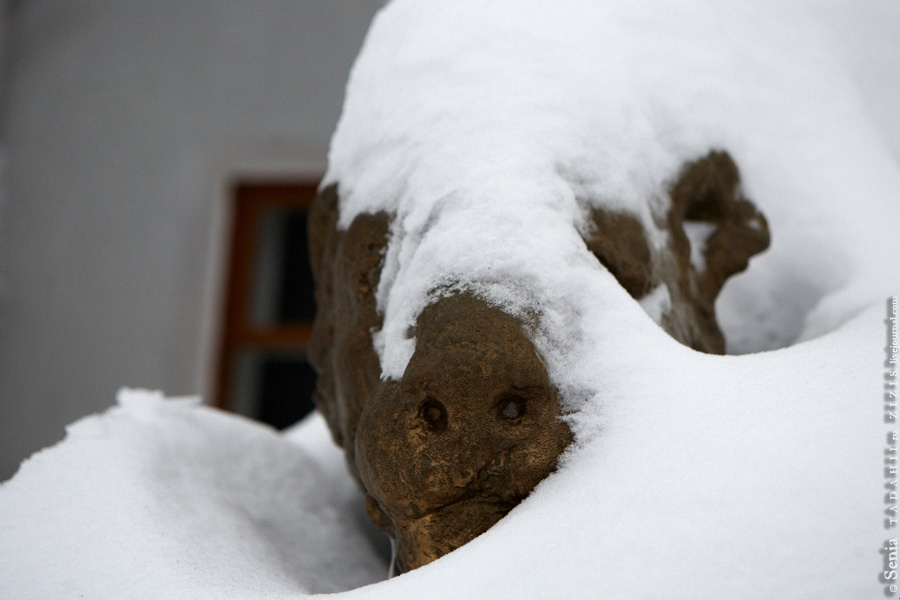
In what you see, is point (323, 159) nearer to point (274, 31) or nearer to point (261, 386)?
point (274, 31)

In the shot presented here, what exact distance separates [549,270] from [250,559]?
1.15 feet

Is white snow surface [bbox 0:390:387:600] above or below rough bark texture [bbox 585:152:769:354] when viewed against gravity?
below

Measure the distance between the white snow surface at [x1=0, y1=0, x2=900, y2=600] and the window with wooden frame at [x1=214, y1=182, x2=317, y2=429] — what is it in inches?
44.1

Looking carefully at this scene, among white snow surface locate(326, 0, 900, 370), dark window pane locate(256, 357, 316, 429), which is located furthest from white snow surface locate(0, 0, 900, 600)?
dark window pane locate(256, 357, 316, 429)

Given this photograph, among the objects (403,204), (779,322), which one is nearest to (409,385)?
(403,204)

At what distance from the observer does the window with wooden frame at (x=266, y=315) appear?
82.9 inches

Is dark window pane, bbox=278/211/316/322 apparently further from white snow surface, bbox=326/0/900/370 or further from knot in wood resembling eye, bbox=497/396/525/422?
knot in wood resembling eye, bbox=497/396/525/422

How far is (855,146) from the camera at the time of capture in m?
0.88

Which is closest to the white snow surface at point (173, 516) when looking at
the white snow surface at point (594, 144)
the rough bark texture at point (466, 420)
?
the rough bark texture at point (466, 420)

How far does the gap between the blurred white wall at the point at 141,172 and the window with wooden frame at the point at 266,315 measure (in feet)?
0.16

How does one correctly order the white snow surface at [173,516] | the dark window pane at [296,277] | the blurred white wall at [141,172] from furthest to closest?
1. the dark window pane at [296,277]
2. the blurred white wall at [141,172]
3. the white snow surface at [173,516]

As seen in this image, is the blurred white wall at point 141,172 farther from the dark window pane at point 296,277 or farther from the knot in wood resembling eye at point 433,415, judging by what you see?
the knot in wood resembling eye at point 433,415

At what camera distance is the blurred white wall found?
206 centimetres

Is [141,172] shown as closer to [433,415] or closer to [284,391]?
[284,391]
